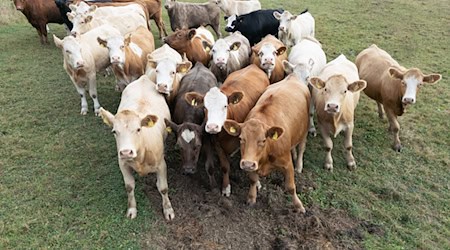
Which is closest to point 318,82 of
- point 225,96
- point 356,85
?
point 356,85

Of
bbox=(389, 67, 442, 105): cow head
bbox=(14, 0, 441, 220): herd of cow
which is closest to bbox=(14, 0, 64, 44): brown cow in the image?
bbox=(14, 0, 441, 220): herd of cow

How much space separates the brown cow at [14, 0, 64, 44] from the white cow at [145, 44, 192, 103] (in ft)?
18.0

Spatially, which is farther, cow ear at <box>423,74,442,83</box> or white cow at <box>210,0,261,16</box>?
white cow at <box>210,0,261,16</box>

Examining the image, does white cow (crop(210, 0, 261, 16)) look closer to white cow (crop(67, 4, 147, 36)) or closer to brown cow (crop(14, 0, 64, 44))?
white cow (crop(67, 4, 147, 36))

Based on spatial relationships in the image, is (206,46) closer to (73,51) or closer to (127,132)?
(73,51)

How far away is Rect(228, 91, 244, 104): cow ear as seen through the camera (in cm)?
502

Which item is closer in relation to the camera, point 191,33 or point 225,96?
point 225,96

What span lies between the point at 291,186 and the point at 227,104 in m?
1.32

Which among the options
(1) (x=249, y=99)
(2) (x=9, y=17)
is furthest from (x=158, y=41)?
(1) (x=249, y=99)

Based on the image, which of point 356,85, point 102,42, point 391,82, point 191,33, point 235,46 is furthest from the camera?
point 191,33

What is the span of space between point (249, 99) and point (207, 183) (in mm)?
1347

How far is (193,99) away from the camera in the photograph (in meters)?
5.15

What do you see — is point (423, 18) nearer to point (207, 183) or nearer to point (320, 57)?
point (320, 57)

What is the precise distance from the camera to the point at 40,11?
10391 mm
